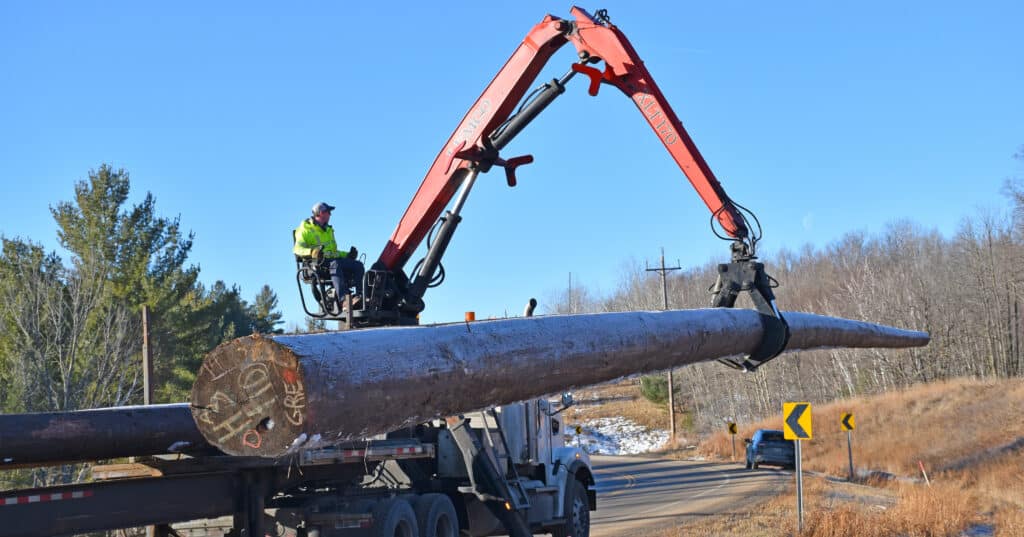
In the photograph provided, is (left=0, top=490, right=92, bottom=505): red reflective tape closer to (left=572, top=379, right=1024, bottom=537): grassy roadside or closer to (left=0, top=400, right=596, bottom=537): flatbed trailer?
(left=0, top=400, right=596, bottom=537): flatbed trailer

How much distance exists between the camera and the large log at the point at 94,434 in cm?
671

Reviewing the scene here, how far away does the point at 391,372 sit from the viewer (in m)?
3.59

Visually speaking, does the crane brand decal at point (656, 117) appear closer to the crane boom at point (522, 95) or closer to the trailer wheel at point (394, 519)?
the crane boom at point (522, 95)

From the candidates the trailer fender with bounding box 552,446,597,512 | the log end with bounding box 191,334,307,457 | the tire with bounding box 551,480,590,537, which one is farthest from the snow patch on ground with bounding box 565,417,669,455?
the log end with bounding box 191,334,307,457

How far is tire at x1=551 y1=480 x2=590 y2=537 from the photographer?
14.1m

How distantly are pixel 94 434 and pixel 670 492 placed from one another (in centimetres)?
1987

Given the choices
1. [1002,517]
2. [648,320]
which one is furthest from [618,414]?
[648,320]

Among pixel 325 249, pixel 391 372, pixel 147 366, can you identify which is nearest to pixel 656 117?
pixel 325 249

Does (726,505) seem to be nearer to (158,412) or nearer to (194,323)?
(158,412)

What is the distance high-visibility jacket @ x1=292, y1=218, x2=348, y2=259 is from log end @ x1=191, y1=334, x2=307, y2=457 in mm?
8331

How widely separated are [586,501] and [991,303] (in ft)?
173

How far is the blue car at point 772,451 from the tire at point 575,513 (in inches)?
756

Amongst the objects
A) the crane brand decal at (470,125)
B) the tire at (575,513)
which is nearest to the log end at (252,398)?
the crane brand decal at (470,125)

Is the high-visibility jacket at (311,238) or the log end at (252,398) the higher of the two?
the high-visibility jacket at (311,238)
